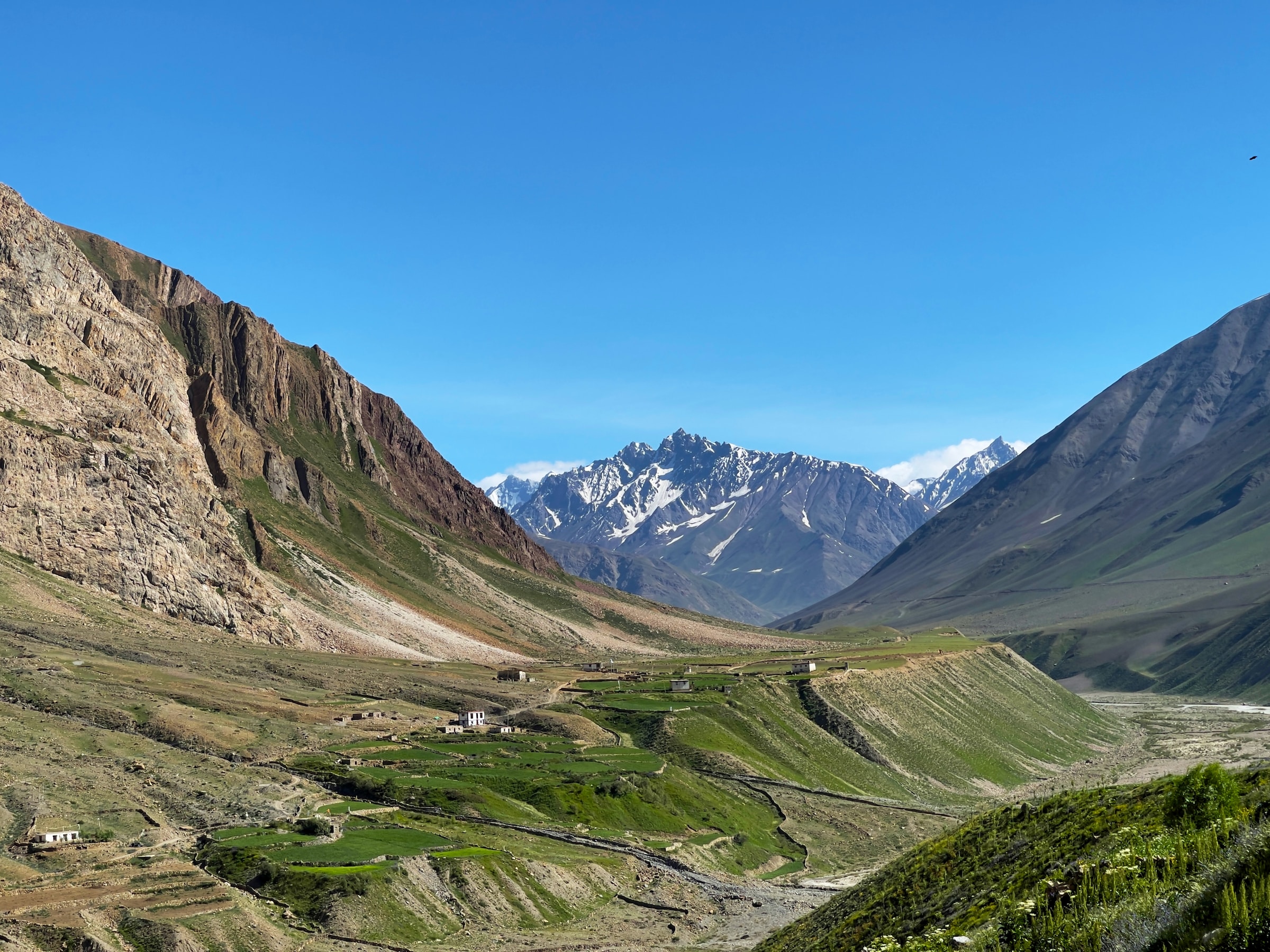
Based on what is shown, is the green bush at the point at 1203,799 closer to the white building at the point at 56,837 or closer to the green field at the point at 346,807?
the white building at the point at 56,837

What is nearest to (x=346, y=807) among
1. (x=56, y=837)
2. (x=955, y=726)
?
(x=56, y=837)

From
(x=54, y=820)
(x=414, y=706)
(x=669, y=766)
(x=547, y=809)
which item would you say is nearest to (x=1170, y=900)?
(x=54, y=820)

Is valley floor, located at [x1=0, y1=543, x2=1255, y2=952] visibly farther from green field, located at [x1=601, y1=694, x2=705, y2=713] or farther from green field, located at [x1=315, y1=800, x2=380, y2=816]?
green field, located at [x1=315, y1=800, x2=380, y2=816]

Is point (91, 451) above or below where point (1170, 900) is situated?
above

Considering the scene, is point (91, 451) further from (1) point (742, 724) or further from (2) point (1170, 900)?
(2) point (1170, 900)

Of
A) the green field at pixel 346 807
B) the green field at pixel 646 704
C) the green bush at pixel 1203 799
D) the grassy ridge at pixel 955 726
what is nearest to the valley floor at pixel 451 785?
the grassy ridge at pixel 955 726

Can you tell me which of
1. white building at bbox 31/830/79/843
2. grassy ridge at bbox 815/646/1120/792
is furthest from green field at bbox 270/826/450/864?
grassy ridge at bbox 815/646/1120/792

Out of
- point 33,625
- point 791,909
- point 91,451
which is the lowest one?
point 791,909

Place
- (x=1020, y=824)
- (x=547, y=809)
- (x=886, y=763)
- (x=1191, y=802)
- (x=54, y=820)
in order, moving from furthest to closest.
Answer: (x=886, y=763)
(x=547, y=809)
(x=54, y=820)
(x=1020, y=824)
(x=1191, y=802)
